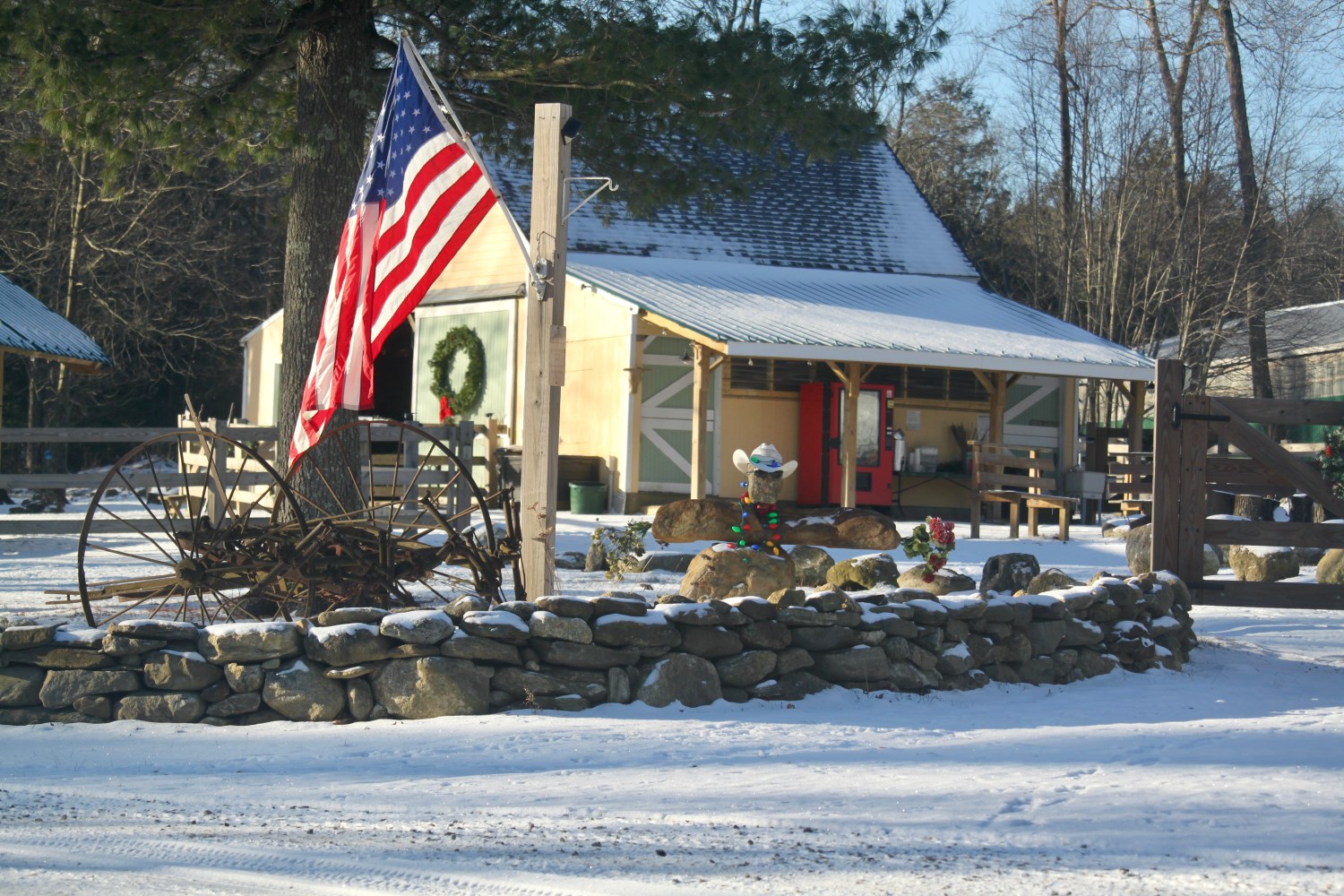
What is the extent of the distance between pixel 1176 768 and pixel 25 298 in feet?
60.2

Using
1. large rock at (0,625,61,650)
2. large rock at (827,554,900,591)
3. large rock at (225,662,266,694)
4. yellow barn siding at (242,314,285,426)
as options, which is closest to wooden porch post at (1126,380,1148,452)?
large rock at (827,554,900,591)

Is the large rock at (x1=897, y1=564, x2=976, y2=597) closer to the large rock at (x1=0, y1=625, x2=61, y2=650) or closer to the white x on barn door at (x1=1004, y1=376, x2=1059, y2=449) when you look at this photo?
the large rock at (x1=0, y1=625, x2=61, y2=650)

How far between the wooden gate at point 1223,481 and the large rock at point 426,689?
16.8 ft

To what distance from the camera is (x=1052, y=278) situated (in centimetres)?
3447

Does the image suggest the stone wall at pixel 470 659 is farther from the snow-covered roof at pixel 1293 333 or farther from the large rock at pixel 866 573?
the snow-covered roof at pixel 1293 333

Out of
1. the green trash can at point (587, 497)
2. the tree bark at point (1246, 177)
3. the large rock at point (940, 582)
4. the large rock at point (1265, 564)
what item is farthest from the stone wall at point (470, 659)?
the tree bark at point (1246, 177)

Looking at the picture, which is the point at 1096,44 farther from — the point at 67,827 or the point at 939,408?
the point at 67,827

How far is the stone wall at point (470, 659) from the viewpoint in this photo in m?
6.61

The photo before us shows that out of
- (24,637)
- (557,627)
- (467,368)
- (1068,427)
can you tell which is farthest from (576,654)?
(1068,427)

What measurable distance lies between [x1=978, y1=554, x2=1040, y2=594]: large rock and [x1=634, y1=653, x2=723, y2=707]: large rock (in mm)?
3836

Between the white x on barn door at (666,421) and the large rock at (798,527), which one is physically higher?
the white x on barn door at (666,421)

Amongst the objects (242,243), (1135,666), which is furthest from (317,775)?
(242,243)

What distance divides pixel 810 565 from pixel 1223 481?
3.09 meters

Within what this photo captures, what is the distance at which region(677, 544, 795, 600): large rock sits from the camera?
967 cm
